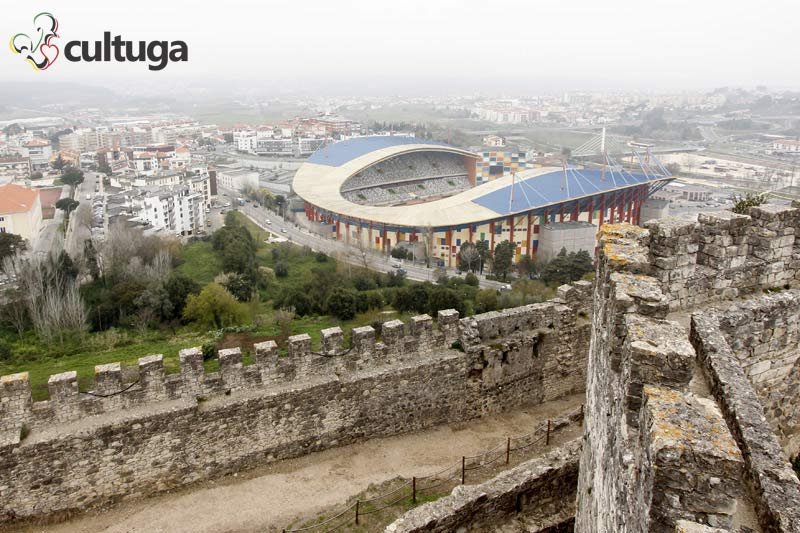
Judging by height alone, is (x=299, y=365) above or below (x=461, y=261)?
above

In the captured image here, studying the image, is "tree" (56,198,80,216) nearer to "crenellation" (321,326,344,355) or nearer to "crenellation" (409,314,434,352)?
"crenellation" (321,326,344,355)

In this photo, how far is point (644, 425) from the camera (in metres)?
2.64

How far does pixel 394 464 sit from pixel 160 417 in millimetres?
3186

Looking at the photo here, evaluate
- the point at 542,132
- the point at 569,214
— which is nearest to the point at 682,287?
the point at 569,214

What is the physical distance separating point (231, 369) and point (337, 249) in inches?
1443

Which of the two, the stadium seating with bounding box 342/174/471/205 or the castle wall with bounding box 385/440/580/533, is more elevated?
the castle wall with bounding box 385/440/580/533

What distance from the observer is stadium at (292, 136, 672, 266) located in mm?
45500

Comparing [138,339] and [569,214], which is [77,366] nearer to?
[138,339]

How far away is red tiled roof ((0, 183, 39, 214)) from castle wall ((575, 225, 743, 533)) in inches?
1989

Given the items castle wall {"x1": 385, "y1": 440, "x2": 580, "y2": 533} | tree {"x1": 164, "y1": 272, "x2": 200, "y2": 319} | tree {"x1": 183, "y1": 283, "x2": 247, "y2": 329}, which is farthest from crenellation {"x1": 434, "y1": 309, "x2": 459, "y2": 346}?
tree {"x1": 164, "y1": 272, "x2": 200, "y2": 319}

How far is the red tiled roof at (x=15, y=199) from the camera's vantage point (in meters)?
44.4

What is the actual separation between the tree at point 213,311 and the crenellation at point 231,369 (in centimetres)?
1472

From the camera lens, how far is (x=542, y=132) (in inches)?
4798

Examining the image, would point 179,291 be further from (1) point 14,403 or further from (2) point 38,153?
(2) point 38,153
